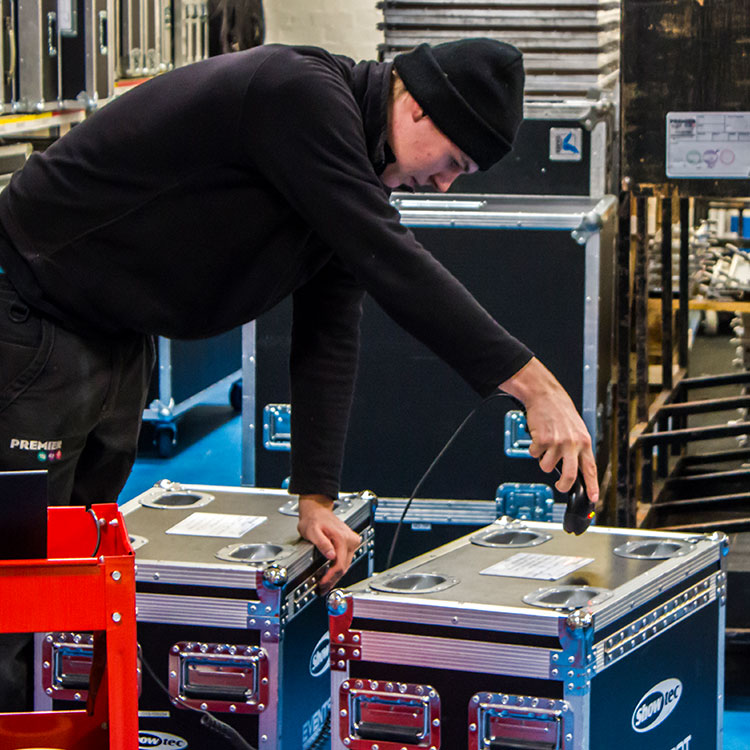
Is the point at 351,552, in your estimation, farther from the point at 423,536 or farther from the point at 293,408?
the point at 423,536

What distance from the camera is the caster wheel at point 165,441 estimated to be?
6434 millimetres

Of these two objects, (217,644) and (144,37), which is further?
(144,37)

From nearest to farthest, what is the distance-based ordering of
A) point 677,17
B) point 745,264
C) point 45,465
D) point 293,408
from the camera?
point 45,465 < point 293,408 < point 677,17 < point 745,264

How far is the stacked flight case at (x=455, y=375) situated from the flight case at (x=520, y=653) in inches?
42.0

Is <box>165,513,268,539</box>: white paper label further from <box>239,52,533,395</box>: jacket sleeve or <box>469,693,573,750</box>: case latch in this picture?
<box>239,52,533,395</box>: jacket sleeve

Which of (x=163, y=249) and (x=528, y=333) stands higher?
(x=163, y=249)

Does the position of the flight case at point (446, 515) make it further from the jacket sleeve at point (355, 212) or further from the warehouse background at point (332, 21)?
the warehouse background at point (332, 21)

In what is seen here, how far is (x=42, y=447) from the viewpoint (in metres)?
2.44

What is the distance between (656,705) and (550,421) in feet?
2.51

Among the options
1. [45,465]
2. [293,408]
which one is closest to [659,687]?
[293,408]

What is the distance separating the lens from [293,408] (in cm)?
274

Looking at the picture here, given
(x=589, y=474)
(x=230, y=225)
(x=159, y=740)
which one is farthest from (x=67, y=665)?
(x=589, y=474)

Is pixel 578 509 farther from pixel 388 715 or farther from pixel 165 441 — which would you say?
pixel 165 441

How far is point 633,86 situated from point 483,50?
1.37 metres
